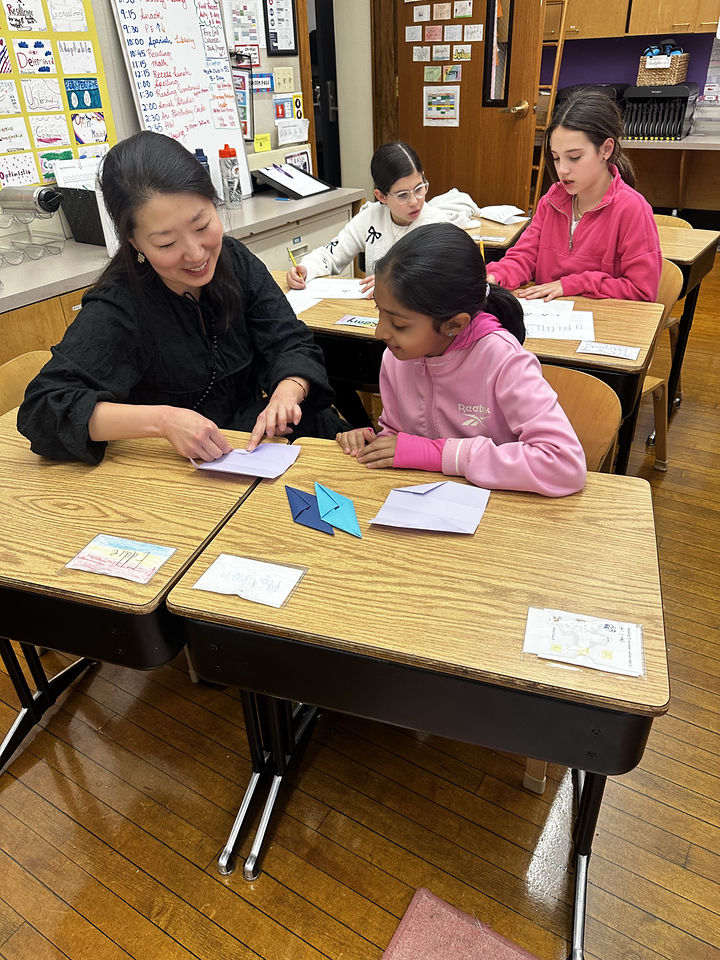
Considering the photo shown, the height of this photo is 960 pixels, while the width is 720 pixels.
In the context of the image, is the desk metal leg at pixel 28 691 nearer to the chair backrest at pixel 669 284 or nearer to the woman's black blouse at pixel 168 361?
the woman's black blouse at pixel 168 361

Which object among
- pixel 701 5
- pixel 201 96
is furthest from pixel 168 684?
pixel 701 5

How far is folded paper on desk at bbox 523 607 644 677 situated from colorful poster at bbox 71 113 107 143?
2760 millimetres

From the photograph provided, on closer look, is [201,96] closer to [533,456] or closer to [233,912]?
[533,456]

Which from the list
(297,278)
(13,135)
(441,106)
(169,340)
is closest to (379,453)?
(169,340)

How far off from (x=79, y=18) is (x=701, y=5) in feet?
14.3

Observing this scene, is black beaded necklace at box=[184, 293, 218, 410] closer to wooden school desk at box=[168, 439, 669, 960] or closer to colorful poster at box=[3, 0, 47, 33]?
wooden school desk at box=[168, 439, 669, 960]

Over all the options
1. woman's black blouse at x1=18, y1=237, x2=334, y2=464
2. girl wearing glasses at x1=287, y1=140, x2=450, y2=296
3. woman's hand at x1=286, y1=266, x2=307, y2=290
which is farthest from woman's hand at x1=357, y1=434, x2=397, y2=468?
woman's hand at x1=286, y1=266, x2=307, y2=290

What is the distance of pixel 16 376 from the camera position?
1665 mm

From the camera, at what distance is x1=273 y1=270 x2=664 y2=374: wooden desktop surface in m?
1.76

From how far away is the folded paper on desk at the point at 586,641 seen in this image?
2.73 feet

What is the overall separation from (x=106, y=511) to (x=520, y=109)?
403cm

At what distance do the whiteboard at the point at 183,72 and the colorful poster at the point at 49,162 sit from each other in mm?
449

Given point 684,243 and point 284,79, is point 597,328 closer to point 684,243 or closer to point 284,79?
Result: point 684,243

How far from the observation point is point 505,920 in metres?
1.24
